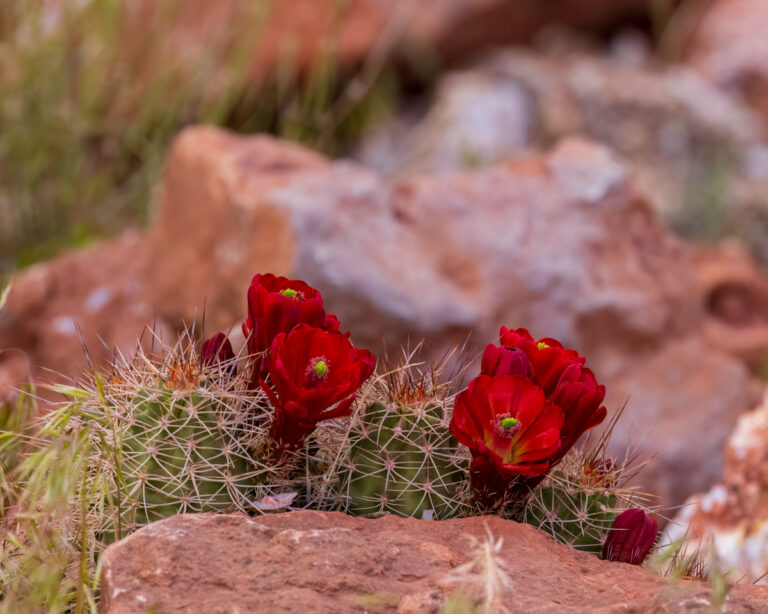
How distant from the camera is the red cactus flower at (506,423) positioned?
4.82 feet

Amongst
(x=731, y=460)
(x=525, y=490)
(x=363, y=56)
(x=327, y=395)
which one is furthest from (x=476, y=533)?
(x=363, y=56)

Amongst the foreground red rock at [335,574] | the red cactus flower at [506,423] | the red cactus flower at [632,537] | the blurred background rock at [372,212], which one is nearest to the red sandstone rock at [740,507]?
the blurred background rock at [372,212]

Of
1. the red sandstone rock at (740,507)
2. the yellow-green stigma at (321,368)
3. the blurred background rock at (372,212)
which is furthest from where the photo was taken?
the blurred background rock at (372,212)

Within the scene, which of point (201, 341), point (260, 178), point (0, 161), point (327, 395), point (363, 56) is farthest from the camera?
point (363, 56)

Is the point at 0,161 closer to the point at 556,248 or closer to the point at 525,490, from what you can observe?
the point at 556,248

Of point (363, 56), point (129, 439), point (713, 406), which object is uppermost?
point (363, 56)

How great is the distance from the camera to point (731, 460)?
2840mm

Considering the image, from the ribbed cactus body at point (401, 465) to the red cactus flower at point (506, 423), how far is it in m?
0.09

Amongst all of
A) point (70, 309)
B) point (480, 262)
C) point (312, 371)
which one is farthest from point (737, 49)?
point (312, 371)

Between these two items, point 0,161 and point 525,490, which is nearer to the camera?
point 525,490

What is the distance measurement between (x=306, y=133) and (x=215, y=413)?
12.8ft

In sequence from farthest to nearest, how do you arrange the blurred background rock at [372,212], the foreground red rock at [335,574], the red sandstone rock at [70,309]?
the red sandstone rock at [70,309] < the blurred background rock at [372,212] < the foreground red rock at [335,574]

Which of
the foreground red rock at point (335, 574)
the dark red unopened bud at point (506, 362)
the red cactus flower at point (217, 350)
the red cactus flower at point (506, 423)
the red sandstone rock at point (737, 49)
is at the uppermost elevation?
the red sandstone rock at point (737, 49)

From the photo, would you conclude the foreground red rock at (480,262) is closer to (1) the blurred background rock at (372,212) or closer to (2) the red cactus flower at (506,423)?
(1) the blurred background rock at (372,212)
